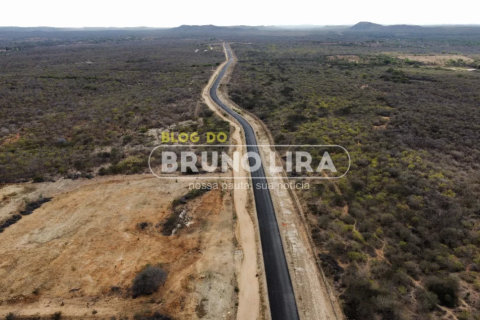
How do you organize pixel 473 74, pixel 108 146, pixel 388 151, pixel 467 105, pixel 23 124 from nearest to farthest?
pixel 388 151 < pixel 108 146 < pixel 23 124 < pixel 467 105 < pixel 473 74

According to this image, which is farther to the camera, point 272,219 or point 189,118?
point 189,118

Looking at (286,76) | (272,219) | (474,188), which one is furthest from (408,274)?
(286,76)

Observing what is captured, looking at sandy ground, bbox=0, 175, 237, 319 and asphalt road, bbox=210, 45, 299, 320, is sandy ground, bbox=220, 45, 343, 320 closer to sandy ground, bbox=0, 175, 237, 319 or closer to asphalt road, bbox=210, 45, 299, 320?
asphalt road, bbox=210, 45, 299, 320

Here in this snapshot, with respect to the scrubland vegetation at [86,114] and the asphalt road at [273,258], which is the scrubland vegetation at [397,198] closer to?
the asphalt road at [273,258]

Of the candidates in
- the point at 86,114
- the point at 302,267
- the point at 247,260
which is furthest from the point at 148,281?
the point at 86,114

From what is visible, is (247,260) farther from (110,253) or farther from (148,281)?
(110,253)

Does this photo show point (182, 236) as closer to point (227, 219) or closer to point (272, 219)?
point (227, 219)

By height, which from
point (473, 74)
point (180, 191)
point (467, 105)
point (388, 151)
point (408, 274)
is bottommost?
point (408, 274)
